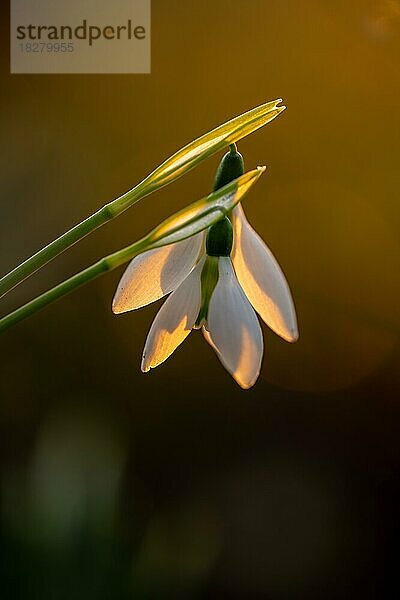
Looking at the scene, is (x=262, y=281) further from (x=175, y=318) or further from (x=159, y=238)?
(x=159, y=238)

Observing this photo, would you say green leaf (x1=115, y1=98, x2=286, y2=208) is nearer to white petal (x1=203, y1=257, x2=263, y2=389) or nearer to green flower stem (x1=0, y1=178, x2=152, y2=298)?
green flower stem (x1=0, y1=178, x2=152, y2=298)

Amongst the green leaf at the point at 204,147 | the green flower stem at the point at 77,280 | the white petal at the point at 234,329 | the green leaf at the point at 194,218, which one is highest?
the green leaf at the point at 204,147

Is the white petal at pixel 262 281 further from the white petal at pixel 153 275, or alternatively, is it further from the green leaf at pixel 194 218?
the green leaf at pixel 194 218

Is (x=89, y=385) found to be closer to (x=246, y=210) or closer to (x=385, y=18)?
(x=246, y=210)

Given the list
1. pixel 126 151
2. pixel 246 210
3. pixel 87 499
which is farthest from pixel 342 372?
pixel 87 499

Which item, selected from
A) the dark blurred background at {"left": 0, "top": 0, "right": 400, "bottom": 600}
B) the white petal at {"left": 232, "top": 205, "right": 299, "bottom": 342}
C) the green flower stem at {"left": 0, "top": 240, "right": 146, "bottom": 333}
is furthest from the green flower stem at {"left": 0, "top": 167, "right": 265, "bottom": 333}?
the dark blurred background at {"left": 0, "top": 0, "right": 400, "bottom": 600}

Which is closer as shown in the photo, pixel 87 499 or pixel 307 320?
pixel 87 499

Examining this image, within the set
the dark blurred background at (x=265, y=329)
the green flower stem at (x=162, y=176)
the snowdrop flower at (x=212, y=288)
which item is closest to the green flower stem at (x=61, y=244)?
the green flower stem at (x=162, y=176)
